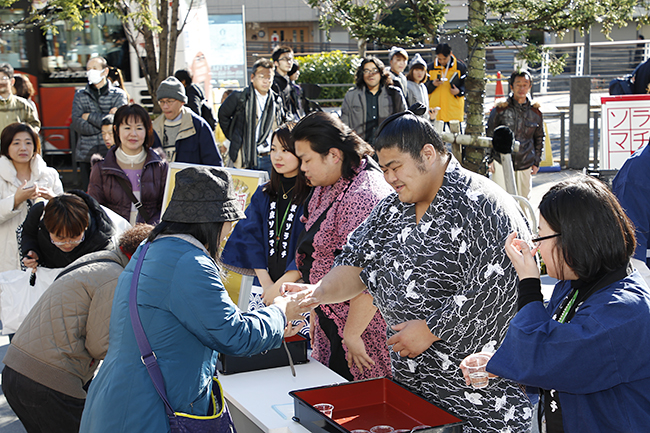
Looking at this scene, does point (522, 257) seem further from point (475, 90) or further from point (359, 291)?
point (475, 90)

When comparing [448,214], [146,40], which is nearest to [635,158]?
[448,214]

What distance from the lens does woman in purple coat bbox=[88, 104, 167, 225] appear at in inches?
209

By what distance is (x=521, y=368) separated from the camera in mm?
1963

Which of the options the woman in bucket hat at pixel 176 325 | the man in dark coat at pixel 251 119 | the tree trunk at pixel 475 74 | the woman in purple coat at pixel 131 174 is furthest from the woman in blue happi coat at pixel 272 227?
the man in dark coat at pixel 251 119

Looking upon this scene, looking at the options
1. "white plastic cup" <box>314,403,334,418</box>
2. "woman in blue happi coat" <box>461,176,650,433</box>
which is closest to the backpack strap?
"white plastic cup" <box>314,403,334,418</box>

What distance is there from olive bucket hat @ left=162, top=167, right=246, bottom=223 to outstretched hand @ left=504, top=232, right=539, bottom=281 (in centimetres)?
103

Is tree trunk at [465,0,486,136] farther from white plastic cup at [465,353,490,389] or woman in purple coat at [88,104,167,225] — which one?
white plastic cup at [465,353,490,389]

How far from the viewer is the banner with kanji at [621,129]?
5.55 metres

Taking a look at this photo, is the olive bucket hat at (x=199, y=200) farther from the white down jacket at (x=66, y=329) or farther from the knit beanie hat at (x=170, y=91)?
the knit beanie hat at (x=170, y=91)

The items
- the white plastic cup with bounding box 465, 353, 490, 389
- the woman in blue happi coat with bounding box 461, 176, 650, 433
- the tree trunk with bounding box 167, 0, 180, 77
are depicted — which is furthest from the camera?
the tree trunk with bounding box 167, 0, 180, 77

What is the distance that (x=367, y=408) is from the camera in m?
2.71

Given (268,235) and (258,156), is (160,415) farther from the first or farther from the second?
(258,156)

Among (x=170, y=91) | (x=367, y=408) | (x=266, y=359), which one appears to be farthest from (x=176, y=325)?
(x=170, y=91)

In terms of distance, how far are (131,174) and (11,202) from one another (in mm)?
1046
